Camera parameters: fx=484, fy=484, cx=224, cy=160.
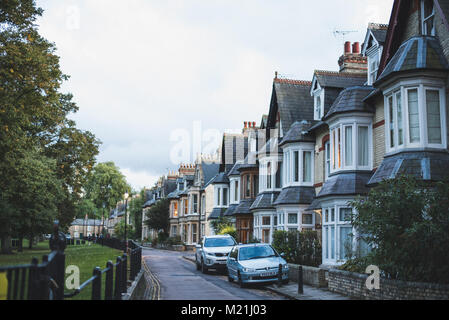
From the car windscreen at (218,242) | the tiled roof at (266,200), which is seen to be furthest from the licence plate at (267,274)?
the tiled roof at (266,200)

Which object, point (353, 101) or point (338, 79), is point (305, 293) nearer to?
point (353, 101)

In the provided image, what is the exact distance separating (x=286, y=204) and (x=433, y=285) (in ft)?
51.5

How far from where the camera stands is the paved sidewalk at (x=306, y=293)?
14331mm

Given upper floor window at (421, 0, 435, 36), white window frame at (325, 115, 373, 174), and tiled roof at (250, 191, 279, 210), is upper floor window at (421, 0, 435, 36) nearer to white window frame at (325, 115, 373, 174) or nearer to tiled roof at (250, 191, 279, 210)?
white window frame at (325, 115, 373, 174)

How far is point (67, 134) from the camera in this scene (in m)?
37.2

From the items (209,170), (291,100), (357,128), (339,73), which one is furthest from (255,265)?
(209,170)

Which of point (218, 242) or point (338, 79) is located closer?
point (218, 242)

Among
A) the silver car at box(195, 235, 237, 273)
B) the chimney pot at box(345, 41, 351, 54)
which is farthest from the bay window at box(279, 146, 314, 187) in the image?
the chimney pot at box(345, 41, 351, 54)

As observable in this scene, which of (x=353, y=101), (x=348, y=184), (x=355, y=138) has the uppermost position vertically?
(x=353, y=101)

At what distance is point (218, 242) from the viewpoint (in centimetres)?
2583

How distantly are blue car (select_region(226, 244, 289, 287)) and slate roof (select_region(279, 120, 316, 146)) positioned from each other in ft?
27.9

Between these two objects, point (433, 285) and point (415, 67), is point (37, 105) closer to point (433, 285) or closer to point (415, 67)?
point (415, 67)

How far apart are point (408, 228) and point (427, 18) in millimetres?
9263
